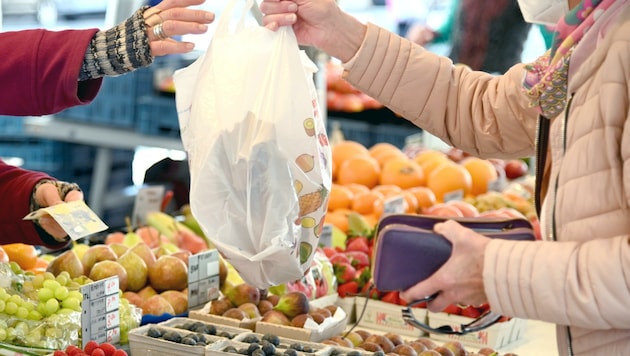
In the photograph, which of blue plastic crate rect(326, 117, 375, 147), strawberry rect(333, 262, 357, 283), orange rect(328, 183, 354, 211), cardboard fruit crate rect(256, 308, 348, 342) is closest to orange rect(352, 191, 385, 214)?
orange rect(328, 183, 354, 211)

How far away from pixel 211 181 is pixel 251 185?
0.27 feet

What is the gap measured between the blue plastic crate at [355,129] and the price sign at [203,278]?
3.42m

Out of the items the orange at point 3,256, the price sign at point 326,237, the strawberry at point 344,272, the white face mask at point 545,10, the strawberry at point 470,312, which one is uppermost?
the white face mask at point 545,10

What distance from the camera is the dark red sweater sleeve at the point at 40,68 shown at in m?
1.86

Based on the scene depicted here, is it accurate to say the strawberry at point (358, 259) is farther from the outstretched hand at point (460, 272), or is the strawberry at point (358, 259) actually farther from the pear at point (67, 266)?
the outstretched hand at point (460, 272)

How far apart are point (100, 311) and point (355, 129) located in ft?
13.1

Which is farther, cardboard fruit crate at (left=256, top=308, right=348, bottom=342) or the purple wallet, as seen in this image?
cardboard fruit crate at (left=256, top=308, right=348, bottom=342)

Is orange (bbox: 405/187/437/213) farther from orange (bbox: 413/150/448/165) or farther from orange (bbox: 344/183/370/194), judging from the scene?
orange (bbox: 413/150/448/165)

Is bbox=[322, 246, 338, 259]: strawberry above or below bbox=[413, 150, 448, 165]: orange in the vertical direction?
below

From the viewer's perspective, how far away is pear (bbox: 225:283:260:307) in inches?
89.3

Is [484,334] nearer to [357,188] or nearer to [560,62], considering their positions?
[560,62]

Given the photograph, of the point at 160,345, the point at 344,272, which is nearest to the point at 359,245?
the point at 344,272

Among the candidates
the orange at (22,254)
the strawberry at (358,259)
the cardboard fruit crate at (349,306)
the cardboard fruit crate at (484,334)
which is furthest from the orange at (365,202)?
the orange at (22,254)

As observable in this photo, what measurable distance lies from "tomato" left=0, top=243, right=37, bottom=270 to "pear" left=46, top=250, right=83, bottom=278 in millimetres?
167
